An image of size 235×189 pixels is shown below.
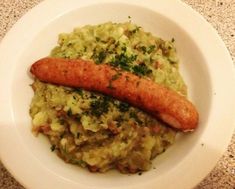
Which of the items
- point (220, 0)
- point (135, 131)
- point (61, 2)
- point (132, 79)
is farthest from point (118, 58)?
point (220, 0)

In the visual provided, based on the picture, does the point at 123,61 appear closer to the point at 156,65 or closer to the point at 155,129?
the point at 156,65

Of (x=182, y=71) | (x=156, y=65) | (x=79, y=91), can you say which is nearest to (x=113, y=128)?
(x=79, y=91)

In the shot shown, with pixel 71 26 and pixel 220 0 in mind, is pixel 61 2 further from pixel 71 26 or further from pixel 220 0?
pixel 220 0

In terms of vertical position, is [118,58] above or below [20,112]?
above

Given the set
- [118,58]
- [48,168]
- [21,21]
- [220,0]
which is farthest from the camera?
[220,0]

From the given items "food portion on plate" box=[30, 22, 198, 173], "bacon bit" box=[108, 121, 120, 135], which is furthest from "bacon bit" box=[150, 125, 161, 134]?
"bacon bit" box=[108, 121, 120, 135]

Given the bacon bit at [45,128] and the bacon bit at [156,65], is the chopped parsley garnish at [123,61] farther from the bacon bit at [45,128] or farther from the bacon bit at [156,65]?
the bacon bit at [45,128]

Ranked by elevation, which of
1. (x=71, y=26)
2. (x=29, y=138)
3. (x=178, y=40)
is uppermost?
(x=178, y=40)

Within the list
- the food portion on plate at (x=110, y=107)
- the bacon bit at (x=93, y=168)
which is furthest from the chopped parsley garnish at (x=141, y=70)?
the bacon bit at (x=93, y=168)
